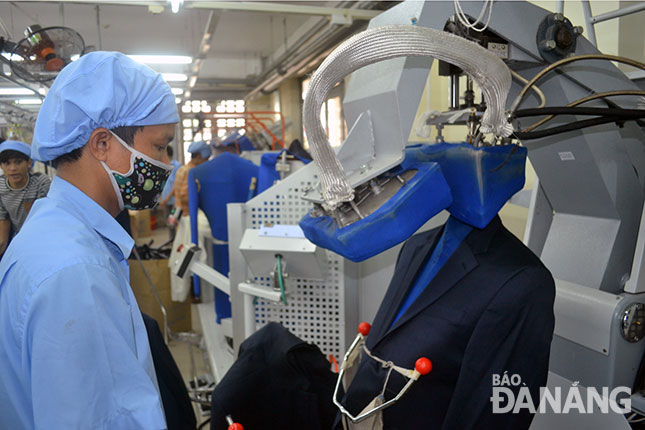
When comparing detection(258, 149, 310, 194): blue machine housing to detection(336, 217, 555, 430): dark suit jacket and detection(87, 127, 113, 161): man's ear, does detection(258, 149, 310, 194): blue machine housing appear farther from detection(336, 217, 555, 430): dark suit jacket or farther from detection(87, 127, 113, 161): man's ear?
detection(87, 127, 113, 161): man's ear

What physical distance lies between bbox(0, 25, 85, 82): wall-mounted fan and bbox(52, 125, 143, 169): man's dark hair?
2994mm

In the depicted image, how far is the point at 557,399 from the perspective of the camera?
1.37 meters

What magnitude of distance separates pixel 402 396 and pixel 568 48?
97 cm

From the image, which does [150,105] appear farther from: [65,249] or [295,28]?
[295,28]

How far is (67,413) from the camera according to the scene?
78 centimetres

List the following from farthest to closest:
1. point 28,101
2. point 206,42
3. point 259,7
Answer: point 206,42 < point 259,7 < point 28,101

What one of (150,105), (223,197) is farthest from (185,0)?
(150,105)

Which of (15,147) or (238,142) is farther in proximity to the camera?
(238,142)

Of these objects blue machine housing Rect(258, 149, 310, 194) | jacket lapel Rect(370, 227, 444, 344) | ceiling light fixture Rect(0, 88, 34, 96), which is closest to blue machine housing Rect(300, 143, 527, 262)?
jacket lapel Rect(370, 227, 444, 344)

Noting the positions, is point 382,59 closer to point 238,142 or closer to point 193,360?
point 193,360

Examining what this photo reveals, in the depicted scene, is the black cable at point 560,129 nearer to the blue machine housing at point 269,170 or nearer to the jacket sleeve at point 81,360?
the jacket sleeve at point 81,360

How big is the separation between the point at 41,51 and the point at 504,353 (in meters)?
3.96

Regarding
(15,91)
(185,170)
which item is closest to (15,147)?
(15,91)

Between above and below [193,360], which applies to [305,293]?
above
